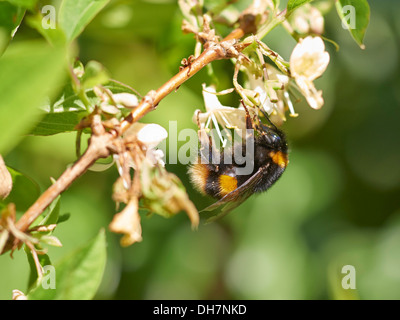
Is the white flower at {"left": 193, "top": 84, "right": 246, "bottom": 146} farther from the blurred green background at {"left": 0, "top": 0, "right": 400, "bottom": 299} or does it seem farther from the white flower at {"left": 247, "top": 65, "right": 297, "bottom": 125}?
the blurred green background at {"left": 0, "top": 0, "right": 400, "bottom": 299}

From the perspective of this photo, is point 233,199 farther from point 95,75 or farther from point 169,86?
point 95,75

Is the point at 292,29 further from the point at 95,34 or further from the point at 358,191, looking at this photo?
the point at 358,191

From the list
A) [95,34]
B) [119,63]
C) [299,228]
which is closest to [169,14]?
[95,34]

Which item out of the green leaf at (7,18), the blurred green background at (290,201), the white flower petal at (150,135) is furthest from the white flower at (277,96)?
the blurred green background at (290,201)

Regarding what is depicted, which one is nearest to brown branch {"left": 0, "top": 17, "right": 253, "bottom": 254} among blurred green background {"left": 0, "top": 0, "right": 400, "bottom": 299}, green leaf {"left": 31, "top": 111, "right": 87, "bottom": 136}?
green leaf {"left": 31, "top": 111, "right": 87, "bottom": 136}

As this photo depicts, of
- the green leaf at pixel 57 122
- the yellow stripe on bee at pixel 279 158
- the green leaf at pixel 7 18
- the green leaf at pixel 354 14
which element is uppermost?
the green leaf at pixel 354 14

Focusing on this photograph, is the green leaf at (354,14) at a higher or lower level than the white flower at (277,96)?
higher

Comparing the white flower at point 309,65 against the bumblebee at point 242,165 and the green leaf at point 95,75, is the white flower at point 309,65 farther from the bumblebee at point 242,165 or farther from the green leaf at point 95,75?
the green leaf at point 95,75
